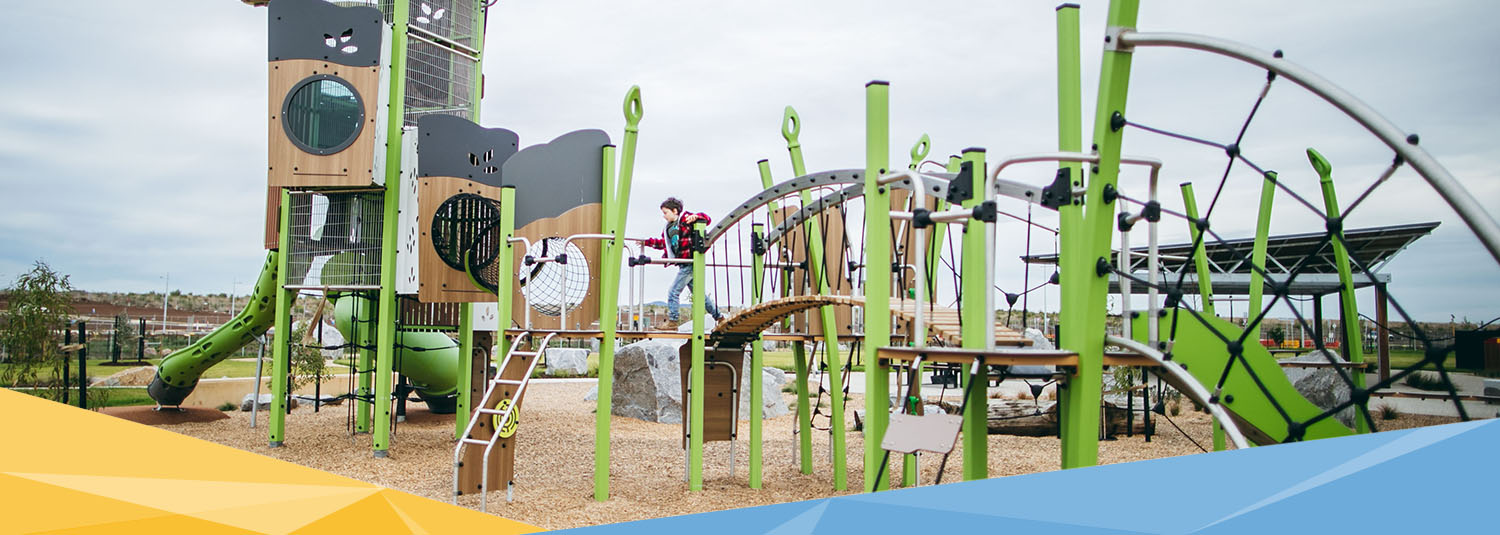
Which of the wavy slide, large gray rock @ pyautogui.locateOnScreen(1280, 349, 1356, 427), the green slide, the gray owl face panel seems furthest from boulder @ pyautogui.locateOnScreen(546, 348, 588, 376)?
the green slide

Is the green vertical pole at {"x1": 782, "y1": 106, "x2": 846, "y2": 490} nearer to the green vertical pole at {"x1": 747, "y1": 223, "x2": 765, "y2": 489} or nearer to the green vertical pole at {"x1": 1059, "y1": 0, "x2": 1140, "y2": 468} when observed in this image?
the green vertical pole at {"x1": 747, "y1": 223, "x2": 765, "y2": 489}

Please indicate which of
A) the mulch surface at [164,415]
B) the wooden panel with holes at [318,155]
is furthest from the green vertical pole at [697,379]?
the mulch surface at [164,415]

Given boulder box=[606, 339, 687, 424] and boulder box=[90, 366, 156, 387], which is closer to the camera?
boulder box=[606, 339, 687, 424]

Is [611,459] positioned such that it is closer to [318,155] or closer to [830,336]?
[830,336]

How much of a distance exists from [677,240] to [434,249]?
3671 millimetres

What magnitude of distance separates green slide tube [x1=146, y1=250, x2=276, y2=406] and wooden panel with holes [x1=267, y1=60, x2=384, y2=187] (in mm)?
3045

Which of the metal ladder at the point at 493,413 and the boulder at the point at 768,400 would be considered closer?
the metal ladder at the point at 493,413

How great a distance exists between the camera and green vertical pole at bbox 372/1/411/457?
10.9 metres

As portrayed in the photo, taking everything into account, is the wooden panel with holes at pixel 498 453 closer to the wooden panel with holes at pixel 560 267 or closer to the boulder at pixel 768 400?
the wooden panel with holes at pixel 560 267

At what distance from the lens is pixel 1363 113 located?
3412mm

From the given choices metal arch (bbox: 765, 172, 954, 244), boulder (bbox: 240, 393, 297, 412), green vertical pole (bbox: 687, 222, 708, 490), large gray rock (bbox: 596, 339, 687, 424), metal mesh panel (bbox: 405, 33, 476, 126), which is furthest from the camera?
boulder (bbox: 240, 393, 297, 412)

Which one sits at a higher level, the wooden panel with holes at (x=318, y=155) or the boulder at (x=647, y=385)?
the wooden panel with holes at (x=318, y=155)

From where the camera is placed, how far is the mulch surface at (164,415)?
45.6 ft

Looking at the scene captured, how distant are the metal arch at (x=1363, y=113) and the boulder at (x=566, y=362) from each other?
24.3 m
